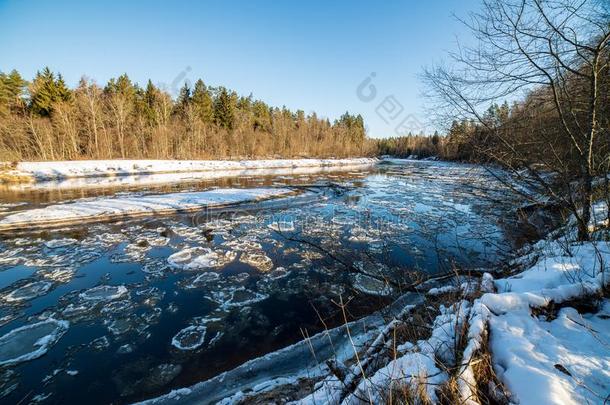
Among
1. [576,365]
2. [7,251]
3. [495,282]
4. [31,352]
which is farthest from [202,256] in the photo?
[576,365]

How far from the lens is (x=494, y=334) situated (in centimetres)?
186

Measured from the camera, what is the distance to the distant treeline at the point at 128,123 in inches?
1198

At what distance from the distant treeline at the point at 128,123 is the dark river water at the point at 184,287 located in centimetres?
2946

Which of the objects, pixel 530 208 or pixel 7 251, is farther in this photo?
pixel 530 208

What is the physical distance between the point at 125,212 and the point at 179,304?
7.54 meters

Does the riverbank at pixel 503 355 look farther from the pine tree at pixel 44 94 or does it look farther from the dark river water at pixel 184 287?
the pine tree at pixel 44 94

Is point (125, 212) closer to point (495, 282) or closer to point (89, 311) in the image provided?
point (89, 311)

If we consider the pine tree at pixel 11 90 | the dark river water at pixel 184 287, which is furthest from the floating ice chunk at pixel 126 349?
the pine tree at pixel 11 90

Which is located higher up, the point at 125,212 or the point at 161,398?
the point at 125,212

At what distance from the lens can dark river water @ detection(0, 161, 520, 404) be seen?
11.3ft

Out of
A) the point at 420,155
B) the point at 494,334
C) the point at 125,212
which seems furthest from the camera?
the point at 420,155

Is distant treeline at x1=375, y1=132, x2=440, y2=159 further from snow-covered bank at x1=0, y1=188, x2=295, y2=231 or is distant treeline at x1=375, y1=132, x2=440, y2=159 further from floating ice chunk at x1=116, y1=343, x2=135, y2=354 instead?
floating ice chunk at x1=116, y1=343, x2=135, y2=354

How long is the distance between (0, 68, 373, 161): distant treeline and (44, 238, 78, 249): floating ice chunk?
27287mm

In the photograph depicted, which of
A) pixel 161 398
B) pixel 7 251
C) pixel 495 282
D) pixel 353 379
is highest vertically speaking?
pixel 495 282
